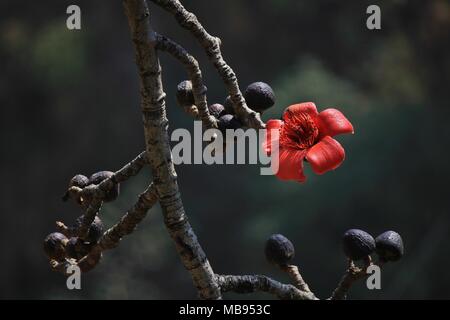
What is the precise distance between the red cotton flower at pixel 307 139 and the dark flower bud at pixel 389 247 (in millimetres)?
89

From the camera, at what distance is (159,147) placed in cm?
65

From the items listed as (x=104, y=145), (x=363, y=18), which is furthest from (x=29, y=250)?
(x=363, y=18)

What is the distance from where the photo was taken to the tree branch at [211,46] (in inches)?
26.2

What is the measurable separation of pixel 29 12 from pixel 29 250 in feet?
4.69

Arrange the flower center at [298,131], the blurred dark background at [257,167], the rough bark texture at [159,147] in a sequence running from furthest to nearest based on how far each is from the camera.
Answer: the blurred dark background at [257,167]
the flower center at [298,131]
the rough bark texture at [159,147]

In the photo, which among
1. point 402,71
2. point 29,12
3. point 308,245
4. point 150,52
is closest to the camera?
point 150,52

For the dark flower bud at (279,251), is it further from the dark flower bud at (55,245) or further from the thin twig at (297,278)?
the dark flower bud at (55,245)

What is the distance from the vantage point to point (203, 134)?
695mm

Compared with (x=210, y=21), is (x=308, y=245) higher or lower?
lower

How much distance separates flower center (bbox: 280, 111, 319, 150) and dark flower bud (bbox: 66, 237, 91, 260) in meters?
0.17

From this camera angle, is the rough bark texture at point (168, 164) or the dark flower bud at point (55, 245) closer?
the rough bark texture at point (168, 164)

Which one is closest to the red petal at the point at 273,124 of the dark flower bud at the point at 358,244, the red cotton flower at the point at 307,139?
the red cotton flower at the point at 307,139

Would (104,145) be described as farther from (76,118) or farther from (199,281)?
(199,281)
